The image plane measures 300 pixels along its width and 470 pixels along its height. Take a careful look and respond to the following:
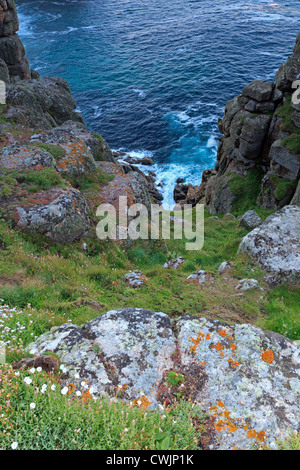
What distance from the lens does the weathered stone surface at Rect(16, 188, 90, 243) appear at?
47.4ft

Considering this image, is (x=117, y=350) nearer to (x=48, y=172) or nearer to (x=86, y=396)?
(x=86, y=396)

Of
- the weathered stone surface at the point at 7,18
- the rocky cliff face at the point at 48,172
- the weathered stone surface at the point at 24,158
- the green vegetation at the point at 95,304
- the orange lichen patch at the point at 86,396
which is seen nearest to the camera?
the green vegetation at the point at 95,304

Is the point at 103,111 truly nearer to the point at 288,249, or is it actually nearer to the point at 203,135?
the point at 203,135

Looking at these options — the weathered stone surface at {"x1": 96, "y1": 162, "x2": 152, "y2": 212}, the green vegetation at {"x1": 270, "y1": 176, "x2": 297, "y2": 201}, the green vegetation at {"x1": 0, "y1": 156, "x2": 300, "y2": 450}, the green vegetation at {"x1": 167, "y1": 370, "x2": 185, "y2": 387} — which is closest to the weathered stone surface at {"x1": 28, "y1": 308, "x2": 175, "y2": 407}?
the green vegetation at {"x1": 167, "y1": 370, "x2": 185, "y2": 387}

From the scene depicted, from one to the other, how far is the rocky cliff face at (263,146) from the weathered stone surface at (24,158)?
1995 centimetres

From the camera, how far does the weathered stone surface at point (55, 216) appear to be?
47.4 feet

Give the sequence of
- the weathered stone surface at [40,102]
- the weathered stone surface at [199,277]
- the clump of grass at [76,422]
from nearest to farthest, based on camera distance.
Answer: the clump of grass at [76,422] → the weathered stone surface at [199,277] → the weathered stone surface at [40,102]

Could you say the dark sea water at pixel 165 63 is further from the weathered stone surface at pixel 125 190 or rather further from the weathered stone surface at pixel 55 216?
the weathered stone surface at pixel 55 216

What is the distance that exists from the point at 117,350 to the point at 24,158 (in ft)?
50.7

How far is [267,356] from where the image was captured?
270 inches

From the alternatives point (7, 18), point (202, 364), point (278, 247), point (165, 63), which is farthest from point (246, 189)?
point (165, 63)

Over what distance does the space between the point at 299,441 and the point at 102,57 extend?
102 m

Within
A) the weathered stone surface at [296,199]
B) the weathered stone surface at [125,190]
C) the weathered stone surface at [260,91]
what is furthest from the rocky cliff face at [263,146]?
the weathered stone surface at [125,190]
